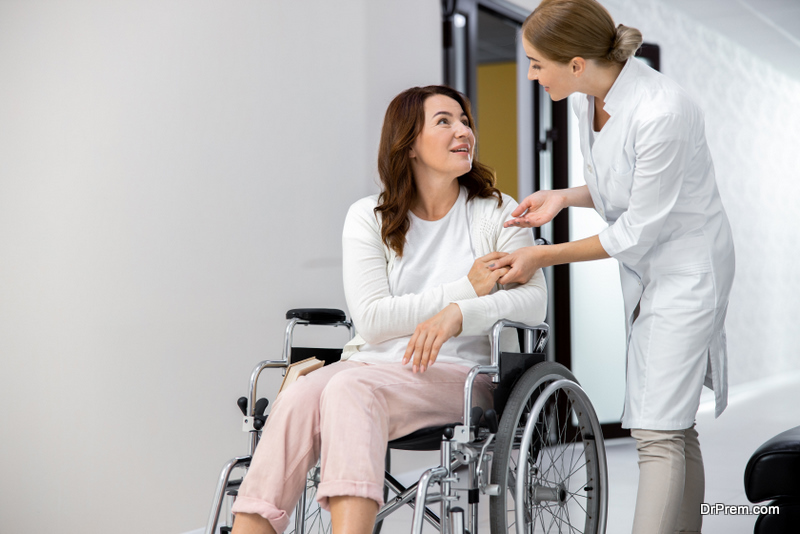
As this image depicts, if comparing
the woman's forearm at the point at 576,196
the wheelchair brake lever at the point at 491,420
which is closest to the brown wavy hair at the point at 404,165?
the woman's forearm at the point at 576,196

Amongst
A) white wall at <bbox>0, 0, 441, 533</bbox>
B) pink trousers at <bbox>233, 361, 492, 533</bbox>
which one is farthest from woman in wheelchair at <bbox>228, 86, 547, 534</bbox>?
white wall at <bbox>0, 0, 441, 533</bbox>

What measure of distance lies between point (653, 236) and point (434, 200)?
0.53 m

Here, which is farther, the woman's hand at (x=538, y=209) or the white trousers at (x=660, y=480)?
the woman's hand at (x=538, y=209)

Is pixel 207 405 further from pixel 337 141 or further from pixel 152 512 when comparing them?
pixel 337 141

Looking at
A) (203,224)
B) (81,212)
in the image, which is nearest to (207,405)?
(203,224)

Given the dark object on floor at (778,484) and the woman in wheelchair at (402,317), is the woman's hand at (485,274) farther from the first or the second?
the dark object on floor at (778,484)

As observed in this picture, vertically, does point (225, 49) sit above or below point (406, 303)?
above

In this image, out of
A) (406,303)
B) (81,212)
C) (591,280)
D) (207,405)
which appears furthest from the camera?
(591,280)

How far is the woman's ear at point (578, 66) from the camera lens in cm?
159

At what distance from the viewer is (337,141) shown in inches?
109

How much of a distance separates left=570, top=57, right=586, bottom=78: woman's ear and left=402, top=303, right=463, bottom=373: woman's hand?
21.3 inches

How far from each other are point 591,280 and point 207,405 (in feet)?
7.33

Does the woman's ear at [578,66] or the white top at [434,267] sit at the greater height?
the woman's ear at [578,66]

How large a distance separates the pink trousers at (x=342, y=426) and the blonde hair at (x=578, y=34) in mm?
689
